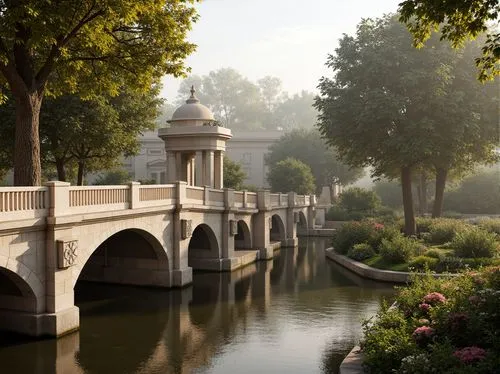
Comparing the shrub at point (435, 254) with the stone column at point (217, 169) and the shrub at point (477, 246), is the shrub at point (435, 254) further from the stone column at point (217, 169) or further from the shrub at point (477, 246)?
the stone column at point (217, 169)

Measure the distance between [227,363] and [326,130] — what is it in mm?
25041

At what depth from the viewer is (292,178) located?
61719mm

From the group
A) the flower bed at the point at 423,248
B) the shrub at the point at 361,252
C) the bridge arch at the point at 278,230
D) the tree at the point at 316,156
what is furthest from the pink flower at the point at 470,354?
the tree at the point at 316,156

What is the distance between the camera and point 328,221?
2285 inches

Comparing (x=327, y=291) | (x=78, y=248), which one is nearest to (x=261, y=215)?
(x=327, y=291)

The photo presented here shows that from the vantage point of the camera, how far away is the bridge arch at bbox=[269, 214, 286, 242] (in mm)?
43125

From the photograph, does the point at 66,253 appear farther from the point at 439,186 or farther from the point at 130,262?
the point at 439,186

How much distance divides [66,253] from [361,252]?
65.9ft

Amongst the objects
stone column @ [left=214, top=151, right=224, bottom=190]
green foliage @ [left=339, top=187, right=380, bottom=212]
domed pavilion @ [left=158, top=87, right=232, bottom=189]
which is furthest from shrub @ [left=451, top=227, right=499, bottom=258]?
green foliage @ [left=339, top=187, right=380, bottom=212]

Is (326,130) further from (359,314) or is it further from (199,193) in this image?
(359,314)

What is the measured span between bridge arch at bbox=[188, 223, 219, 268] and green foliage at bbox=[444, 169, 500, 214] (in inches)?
1761

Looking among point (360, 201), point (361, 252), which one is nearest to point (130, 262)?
point (361, 252)

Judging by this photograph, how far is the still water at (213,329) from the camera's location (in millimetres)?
13867

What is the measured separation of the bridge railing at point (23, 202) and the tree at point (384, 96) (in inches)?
903
